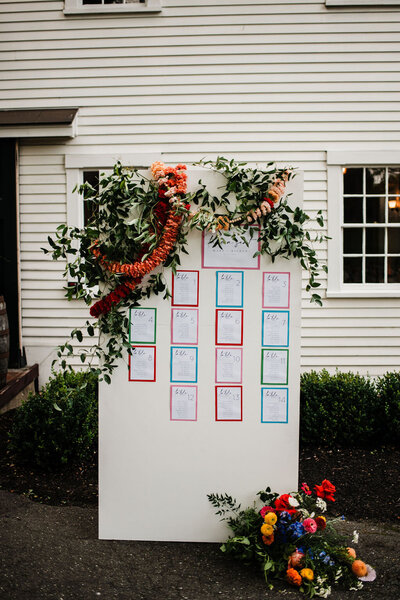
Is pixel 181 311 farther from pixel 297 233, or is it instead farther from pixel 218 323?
pixel 297 233

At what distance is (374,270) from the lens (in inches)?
280

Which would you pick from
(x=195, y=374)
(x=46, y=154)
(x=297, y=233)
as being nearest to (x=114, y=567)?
(x=195, y=374)

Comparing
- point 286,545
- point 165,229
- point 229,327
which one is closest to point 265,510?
point 286,545

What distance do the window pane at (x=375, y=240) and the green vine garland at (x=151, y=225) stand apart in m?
3.95

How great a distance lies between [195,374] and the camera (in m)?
3.54

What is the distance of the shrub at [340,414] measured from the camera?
545 cm

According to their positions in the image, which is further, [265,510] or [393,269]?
[393,269]

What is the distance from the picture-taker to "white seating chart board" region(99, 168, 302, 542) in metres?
3.50

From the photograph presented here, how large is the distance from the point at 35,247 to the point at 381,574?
566 cm

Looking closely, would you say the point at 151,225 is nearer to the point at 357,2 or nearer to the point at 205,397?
the point at 205,397

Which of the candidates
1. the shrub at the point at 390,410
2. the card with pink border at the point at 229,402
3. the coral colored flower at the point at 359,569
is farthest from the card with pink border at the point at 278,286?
the shrub at the point at 390,410

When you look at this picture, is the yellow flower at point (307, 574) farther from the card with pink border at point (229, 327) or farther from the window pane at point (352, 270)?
the window pane at point (352, 270)

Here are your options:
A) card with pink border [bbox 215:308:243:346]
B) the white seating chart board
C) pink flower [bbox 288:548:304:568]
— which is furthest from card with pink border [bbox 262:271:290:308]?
pink flower [bbox 288:548:304:568]

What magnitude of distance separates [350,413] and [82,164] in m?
4.53
